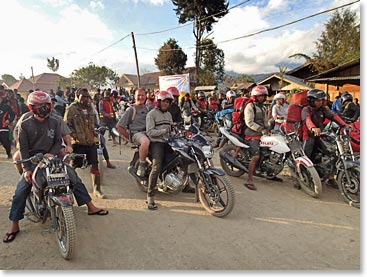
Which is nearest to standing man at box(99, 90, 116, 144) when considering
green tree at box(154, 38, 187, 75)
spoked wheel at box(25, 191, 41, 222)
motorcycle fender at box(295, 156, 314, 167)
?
spoked wheel at box(25, 191, 41, 222)

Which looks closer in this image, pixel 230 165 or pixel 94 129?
pixel 94 129

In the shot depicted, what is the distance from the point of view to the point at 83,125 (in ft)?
13.0

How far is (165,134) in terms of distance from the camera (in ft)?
12.6

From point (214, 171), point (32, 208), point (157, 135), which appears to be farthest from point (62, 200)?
point (214, 171)

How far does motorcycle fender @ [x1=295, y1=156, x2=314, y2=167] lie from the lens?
4.09 meters

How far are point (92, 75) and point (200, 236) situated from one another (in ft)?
203

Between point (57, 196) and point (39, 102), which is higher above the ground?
point (39, 102)

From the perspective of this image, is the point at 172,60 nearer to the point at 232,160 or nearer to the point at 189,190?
the point at 232,160

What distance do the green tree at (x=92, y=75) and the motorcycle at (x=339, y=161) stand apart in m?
58.1

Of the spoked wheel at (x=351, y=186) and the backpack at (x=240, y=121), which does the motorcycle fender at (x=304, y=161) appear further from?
the backpack at (x=240, y=121)

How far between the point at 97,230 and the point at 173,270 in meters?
1.19

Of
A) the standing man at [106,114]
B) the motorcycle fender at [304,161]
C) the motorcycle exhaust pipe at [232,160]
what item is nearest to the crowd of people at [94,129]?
the motorcycle exhaust pipe at [232,160]

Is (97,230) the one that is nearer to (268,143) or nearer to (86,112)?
(86,112)

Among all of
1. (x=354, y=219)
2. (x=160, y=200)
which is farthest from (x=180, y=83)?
(x=354, y=219)
